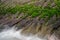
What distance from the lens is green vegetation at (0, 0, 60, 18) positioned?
13.4m

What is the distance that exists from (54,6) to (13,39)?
3.31 meters

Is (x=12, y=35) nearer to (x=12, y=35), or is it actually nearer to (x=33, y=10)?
(x=12, y=35)

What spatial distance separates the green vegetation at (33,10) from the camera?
1337 cm

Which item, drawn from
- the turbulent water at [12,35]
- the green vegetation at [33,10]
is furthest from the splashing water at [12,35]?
the green vegetation at [33,10]

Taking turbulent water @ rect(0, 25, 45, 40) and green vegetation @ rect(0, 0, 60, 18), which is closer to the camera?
turbulent water @ rect(0, 25, 45, 40)

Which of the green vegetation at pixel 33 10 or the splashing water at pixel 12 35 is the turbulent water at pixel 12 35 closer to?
the splashing water at pixel 12 35

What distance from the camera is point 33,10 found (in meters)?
14.1

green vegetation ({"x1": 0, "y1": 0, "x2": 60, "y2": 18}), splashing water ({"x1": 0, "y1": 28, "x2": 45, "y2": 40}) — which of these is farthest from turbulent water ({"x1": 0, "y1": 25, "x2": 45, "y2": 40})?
green vegetation ({"x1": 0, "y1": 0, "x2": 60, "y2": 18})

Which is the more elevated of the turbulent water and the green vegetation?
the green vegetation

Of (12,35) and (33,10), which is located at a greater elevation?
(33,10)

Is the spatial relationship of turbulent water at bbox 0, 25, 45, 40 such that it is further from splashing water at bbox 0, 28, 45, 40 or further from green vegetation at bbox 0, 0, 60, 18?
green vegetation at bbox 0, 0, 60, 18

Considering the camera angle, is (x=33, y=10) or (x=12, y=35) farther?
(x=33, y=10)

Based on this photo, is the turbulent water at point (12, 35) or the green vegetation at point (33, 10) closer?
the turbulent water at point (12, 35)

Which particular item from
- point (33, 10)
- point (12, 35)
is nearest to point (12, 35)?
point (12, 35)
